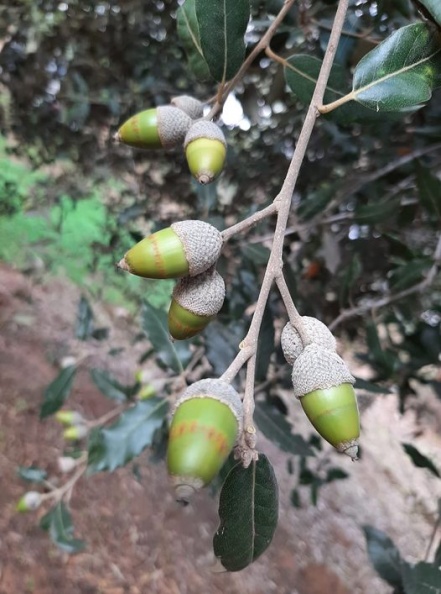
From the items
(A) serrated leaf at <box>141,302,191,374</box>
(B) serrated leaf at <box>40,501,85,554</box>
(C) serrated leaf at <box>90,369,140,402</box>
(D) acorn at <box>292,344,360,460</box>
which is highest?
(D) acorn at <box>292,344,360,460</box>

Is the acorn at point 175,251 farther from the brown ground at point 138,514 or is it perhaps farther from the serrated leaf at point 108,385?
the brown ground at point 138,514

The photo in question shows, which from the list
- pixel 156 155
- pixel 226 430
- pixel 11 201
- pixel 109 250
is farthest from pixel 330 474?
pixel 11 201

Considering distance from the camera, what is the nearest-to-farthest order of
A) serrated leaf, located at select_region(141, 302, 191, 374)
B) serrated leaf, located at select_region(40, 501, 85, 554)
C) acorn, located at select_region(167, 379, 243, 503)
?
acorn, located at select_region(167, 379, 243, 503) → serrated leaf, located at select_region(141, 302, 191, 374) → serrated leaf, located at select_region(40, 501, 85, 554)

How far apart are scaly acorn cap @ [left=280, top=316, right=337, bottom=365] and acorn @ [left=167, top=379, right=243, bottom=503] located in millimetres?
104

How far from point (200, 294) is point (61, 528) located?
112 cm

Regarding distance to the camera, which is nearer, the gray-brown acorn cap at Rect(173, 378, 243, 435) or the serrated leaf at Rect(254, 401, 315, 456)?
the gray-brown acorn cap at Rect(173, 378, 243, 435)

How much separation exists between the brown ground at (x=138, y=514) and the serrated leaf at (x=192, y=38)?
1.19 m

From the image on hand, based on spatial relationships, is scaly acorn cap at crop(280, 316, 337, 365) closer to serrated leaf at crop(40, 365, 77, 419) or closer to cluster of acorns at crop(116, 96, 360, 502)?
cluster of acorns at crop(116, 96, 360, 502)

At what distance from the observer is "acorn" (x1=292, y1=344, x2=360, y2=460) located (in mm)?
518

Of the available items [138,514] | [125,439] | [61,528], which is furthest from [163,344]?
[138,514]

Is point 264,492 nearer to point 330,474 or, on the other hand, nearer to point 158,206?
point 330,474

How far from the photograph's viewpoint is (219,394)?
51 centimetres

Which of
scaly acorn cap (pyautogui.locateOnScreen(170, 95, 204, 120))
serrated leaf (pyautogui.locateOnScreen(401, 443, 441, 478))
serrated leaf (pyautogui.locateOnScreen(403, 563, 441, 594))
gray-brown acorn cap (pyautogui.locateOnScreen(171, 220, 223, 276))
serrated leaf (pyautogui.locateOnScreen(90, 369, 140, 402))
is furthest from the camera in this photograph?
serrated leaf (pyautogui.locateOnScreen(90, 369, 140, 402))

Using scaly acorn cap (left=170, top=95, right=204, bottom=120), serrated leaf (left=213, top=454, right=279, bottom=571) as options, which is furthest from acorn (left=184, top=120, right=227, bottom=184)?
serrated leaf (left=213, top=454, right=279, bottom=571)
